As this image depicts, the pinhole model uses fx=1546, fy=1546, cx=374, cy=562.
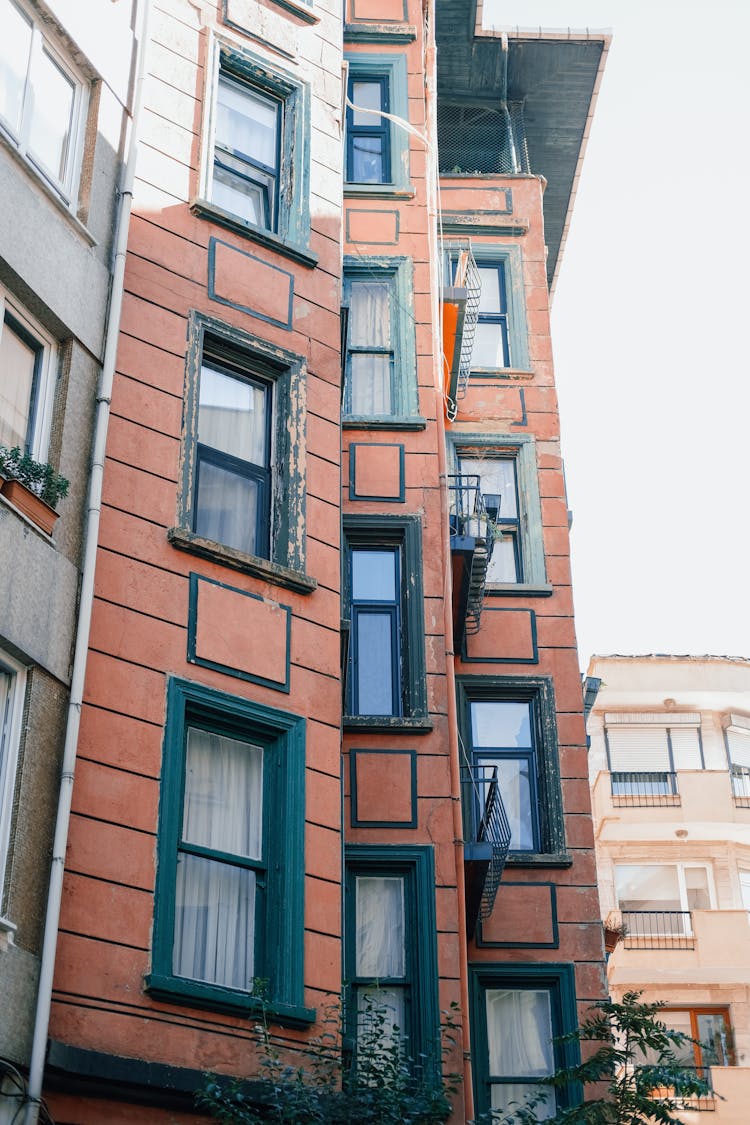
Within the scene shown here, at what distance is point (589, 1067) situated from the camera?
1146 centimetres

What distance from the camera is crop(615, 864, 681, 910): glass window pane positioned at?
109 ft

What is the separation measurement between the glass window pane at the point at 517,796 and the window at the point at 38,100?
789 centimetres

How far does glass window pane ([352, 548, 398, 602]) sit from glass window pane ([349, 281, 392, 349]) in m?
3.02

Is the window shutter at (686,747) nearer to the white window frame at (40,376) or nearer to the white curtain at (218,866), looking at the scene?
the white curtain at (218,866)

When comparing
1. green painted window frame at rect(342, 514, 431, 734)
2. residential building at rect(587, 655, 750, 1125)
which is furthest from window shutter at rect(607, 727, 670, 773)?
green painted window frame at rect(342, 514, 431, 734)

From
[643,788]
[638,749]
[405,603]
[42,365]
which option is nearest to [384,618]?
[405,603]

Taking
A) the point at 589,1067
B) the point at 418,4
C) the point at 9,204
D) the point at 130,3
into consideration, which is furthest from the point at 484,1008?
the point at 418,4

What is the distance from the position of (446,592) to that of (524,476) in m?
3.63

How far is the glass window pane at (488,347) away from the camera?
20.7 m

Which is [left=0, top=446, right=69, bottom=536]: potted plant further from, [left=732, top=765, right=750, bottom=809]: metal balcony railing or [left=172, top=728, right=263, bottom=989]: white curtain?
[left=732, top=765, right=750, bottom=809]: metal balcony railing

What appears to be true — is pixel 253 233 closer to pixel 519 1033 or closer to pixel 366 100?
pixel 366 100

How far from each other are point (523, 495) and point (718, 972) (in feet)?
51.7

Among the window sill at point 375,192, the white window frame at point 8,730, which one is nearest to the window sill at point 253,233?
the white window frame at point 8,730

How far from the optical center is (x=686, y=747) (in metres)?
36.5
